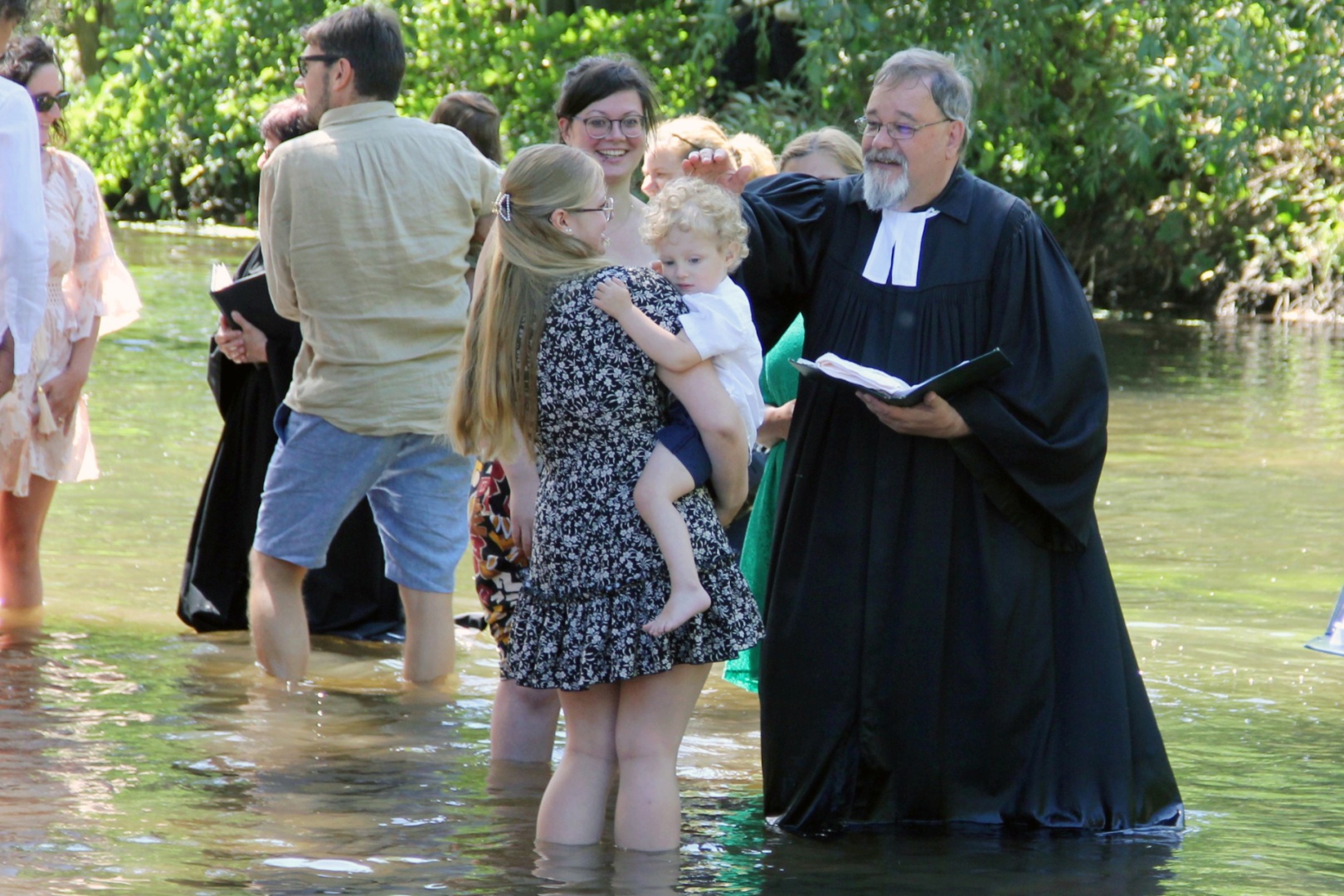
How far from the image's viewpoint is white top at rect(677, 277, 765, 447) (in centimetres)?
371

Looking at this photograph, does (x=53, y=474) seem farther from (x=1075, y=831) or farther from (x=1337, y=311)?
(x=1337, y=311)

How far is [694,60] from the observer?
17172 mm

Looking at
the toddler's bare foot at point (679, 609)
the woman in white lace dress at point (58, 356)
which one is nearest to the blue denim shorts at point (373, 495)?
the woman in white lace dress at point (58, 356)

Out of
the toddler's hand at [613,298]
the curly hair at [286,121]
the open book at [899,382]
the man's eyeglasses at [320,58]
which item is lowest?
the open book at [899,382]

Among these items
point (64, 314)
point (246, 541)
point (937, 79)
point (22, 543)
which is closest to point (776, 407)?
point (937, 79)

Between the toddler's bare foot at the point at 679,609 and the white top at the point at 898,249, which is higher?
the white top at the point at 898,249

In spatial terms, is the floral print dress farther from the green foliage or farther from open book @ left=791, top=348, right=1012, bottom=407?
the green foliage

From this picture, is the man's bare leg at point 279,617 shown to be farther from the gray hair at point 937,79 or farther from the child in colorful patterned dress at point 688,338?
the gray hair at point 937,79

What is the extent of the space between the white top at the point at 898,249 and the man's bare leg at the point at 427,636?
1720 mm

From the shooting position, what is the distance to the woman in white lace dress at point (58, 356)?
18.6 feet

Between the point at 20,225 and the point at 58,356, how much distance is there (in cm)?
198

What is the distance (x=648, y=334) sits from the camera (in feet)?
12.0

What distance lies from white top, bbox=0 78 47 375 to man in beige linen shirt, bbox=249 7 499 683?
1148 mm

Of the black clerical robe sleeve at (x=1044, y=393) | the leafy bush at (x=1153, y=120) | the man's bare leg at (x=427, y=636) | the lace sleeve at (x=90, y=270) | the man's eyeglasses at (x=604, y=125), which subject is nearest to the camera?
the black clerical robe sleeve at (x=1044, y=393)
